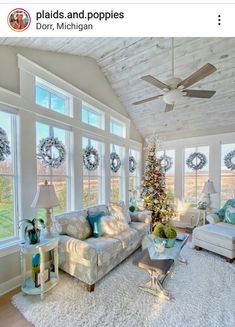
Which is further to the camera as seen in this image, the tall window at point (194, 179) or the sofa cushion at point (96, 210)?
the tall window at point (194, 179)

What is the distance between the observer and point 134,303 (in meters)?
1.95

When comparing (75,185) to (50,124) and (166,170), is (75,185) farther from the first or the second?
(166,170)

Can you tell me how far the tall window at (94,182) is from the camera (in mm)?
3564

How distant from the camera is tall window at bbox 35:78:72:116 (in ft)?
9.11

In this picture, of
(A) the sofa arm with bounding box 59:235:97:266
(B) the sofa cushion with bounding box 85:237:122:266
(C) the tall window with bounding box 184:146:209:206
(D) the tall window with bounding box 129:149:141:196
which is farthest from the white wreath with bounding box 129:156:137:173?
(A) the sofa arm with bounding box 59:235:97:266

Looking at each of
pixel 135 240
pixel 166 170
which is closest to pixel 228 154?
pixel 166 170

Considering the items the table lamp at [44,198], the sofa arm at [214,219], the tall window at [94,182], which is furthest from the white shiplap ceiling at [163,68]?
the sofa arm at [214,219]

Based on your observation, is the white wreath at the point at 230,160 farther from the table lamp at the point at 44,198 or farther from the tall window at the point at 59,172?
the table lamp at the point at 44,198
